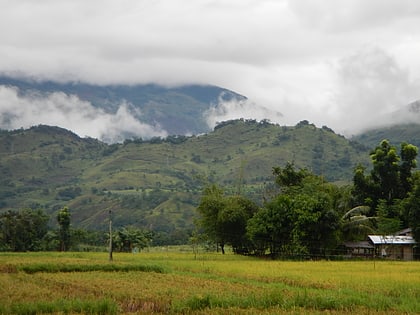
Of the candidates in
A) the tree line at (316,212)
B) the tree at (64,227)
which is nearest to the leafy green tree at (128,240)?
the tree at (64,227)

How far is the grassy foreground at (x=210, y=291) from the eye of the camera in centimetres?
1922

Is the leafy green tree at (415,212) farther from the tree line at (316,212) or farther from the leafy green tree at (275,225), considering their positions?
the leafy green tree at (275,225)

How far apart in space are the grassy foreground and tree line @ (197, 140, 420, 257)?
47.0 ft

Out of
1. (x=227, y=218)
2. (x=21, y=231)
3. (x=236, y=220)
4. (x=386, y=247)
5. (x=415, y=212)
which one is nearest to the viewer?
(x=415, y=212)

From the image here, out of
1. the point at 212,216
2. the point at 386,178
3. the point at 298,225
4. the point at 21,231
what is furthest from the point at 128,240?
the point at 386,178

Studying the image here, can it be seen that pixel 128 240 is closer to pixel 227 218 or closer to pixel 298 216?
pixel 227 218

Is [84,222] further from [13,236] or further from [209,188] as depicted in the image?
[209,188]

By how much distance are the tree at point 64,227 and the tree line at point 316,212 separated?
20571mm

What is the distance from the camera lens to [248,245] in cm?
6347

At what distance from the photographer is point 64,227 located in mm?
77562

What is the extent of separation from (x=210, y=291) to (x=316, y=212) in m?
30.1

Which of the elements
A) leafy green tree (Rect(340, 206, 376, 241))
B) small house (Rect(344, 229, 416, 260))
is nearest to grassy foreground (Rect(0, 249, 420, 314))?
leafy green tree (Rect(340, 206, 376, 241))

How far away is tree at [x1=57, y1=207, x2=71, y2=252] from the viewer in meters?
76.2

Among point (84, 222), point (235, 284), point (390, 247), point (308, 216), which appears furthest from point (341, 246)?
point (84, 222)
